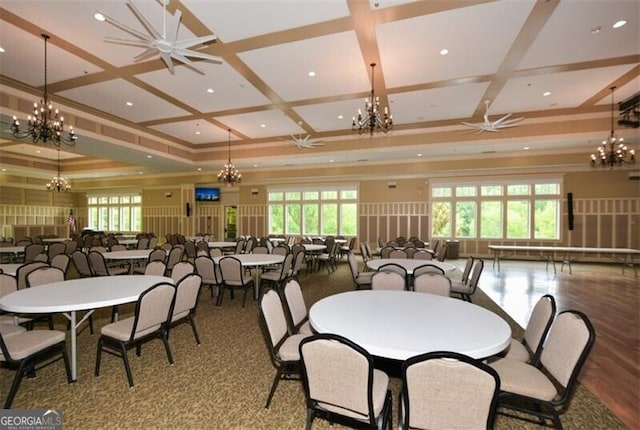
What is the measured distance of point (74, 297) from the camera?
107 inches

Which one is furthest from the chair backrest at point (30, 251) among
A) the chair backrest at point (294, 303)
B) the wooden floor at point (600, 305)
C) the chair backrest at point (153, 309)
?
the wooden floor at point (600, 305)

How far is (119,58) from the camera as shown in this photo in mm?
5246

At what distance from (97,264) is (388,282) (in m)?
5.52

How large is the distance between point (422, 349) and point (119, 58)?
22.1ft

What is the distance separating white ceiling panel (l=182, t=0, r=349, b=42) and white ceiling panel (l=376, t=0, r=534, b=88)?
3.04 feet

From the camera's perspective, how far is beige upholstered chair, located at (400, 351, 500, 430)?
1350 mm

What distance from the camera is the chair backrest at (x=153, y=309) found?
2578 millimetres

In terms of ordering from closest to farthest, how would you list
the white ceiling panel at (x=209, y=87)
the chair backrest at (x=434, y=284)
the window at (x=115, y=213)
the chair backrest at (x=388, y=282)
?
1. the chair backrest at (x=434, y=284)
2. the chair backrest at (x=388, y=282)
3. the white ceiling panel at (x=209, y=87)
4. the window at (x=115, y=213)

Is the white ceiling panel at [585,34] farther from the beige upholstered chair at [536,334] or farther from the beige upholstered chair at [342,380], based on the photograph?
the beige upholstered chair at [342,380]

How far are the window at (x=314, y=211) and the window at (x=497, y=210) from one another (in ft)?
11.7

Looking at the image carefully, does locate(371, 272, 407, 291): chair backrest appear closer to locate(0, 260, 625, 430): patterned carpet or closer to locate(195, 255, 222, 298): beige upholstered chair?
locate(0, 260, 625, 430): patterned carpet

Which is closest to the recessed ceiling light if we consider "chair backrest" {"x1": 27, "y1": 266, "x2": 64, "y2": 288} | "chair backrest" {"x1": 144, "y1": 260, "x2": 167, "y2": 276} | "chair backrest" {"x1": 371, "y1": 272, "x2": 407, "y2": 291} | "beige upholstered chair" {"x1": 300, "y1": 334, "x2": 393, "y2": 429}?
"chair backrest" {"x1": 371, "y1": 272, "x2": 407, "y2": 291}

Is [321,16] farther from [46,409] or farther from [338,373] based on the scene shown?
[46,409]

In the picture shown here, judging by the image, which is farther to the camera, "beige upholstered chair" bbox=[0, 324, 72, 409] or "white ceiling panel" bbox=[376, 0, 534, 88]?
"white ceiling panel" bbox=[376, 0, 534, 88]
